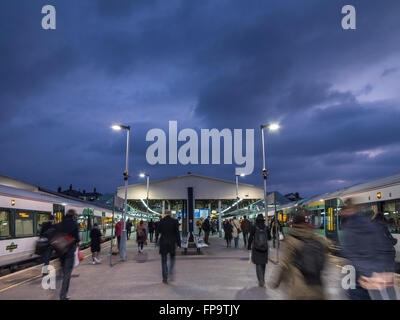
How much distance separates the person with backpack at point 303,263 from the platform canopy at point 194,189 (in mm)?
42938

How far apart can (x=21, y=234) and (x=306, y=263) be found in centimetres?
1427

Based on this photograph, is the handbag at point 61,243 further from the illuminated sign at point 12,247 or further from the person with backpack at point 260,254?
the illuminated sign at point 12,247

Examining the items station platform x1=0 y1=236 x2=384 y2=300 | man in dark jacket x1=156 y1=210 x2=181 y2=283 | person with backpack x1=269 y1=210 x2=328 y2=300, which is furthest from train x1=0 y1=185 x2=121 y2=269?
person with backpack x1=269 y1=210 x2=328 y2=300

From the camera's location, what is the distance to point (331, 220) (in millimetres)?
20031

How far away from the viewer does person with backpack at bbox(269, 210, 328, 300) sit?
15.4ft

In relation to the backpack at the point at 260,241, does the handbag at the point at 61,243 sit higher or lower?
higher

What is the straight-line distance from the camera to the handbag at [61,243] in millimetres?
7859

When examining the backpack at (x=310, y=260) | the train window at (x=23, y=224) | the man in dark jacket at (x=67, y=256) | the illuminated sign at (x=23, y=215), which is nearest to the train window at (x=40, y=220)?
the train window at (x=23, y=224)

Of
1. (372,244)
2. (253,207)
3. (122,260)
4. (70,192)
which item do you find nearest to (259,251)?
(372,244)

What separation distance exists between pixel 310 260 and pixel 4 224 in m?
13.0

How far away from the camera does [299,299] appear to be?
4.73 metres

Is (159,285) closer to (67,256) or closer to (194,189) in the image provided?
(67,256)

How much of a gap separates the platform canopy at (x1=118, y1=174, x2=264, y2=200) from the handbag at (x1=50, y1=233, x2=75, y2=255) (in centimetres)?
4001
